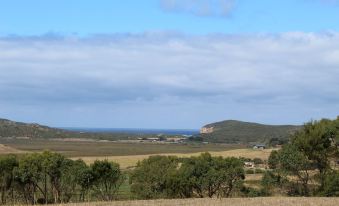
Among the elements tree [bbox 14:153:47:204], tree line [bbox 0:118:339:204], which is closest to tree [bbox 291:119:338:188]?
tree line [bbox 0:118:339:204]

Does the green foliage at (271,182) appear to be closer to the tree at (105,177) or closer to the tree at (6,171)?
the tree at (105,177)

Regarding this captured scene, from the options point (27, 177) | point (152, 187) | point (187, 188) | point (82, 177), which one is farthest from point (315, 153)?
point (27, 177)

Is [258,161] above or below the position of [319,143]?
below

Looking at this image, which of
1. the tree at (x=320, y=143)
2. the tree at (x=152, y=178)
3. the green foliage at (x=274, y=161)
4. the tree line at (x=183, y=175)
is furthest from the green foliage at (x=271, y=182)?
the tree at (x=152, y=178)

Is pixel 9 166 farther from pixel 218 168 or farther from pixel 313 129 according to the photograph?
pixel 313 129

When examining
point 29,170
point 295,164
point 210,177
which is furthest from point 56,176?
point 295,164

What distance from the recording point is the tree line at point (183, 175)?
6775cm

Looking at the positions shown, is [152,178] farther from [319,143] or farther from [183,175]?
[319,143]

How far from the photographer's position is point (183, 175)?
2734 inches

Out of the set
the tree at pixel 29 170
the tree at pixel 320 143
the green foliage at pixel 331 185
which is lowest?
the green foliage at pixel 331 185

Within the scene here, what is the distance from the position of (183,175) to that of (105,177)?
1008cm

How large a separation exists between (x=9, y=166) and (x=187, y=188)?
23026mm

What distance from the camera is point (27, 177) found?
222 ft

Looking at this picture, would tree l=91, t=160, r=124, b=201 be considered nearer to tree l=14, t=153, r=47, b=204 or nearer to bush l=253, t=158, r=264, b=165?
tree l=14, t=153, r=47, b=204
